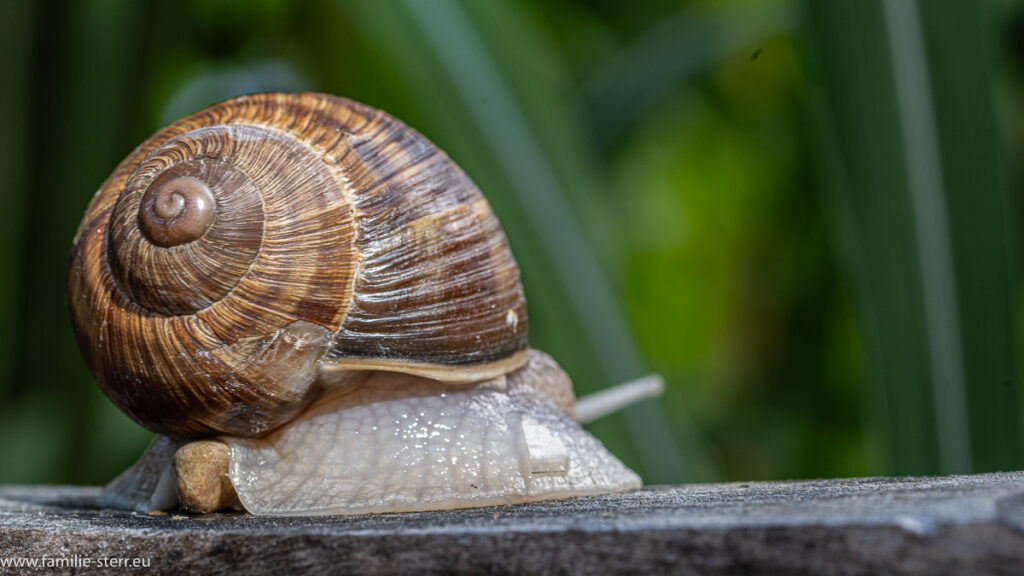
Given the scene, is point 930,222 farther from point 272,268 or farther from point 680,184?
point 680,184

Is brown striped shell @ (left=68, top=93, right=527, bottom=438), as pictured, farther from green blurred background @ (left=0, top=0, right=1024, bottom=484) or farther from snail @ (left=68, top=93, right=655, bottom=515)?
green blurred background @ (left=0, top=0, right=1024, bottom=484)

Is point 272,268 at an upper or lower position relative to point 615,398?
A: upper

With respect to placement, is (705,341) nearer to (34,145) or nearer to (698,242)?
(698,242)

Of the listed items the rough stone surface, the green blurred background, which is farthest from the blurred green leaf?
the rough stone surface

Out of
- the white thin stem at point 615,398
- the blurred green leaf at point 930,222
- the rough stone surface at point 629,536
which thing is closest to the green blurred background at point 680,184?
the blurred green leaf at point 930,222

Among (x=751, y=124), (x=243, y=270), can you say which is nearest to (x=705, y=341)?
(x=751, y=124)

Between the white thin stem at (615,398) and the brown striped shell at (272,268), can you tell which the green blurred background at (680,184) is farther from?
the brown striped shell at (272,268)

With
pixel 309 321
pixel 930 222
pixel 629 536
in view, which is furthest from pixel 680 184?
pixel 629 536
